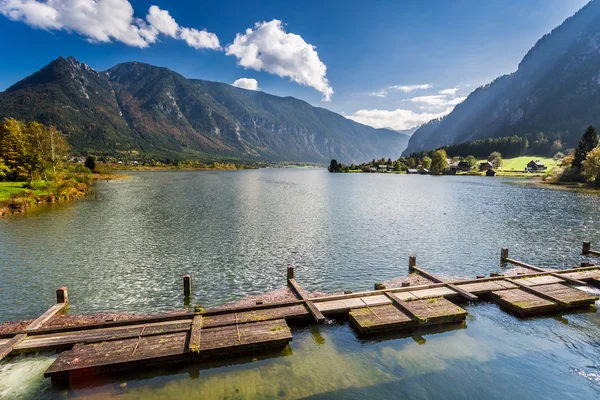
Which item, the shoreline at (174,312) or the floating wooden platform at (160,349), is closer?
the floating wooden platform at (160,349)

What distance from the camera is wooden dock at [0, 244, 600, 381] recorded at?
567 inches

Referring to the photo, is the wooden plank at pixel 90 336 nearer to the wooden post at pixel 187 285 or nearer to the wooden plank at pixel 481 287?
the wooden post at pixel 187 285

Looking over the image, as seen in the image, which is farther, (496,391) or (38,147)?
(38,147)

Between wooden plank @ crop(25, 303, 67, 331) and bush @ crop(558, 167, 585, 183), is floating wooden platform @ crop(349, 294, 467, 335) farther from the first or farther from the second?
bush @ crop(558, 167, 585, 183)

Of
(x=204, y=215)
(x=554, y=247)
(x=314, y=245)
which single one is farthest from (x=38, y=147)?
(x=554, y=247)

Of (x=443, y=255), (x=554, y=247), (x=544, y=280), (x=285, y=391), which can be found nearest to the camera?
(x=285, y=391)

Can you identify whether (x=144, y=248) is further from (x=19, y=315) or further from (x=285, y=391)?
(x=285, y=391)

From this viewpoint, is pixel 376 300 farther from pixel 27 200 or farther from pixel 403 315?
pixel 27 200

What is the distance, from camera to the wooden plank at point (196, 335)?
14685 mm

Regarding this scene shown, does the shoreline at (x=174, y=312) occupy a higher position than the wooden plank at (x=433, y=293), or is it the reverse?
the wooden plank at (x=433, y=293)

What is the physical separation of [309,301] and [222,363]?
686 centimetres

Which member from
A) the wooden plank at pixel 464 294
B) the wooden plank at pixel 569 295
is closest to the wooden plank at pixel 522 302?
the wooden plank at pixel 569 295

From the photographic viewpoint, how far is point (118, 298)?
23.2m

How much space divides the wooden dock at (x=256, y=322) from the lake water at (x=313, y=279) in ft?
2.36
